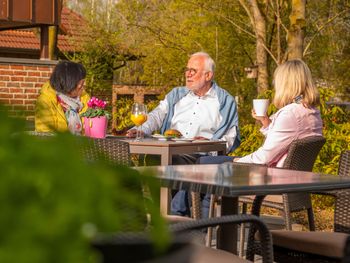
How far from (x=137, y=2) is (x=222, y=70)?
2.81m

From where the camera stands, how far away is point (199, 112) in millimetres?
7582

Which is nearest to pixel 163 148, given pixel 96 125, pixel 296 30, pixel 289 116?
pixel 96 125

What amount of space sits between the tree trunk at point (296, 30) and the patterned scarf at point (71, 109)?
21.2 ft

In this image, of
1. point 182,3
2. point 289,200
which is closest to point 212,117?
point 289,200

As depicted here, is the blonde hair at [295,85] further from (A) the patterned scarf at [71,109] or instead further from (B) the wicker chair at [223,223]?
(B) the wicker chair at [223,223]

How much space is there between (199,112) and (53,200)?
6.82 meters

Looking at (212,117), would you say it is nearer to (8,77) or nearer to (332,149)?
(332,149)

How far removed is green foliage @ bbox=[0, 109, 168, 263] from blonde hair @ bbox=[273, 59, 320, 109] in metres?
5.46

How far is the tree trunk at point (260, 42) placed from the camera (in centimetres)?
1741

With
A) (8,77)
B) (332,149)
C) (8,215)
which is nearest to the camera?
(8,215)

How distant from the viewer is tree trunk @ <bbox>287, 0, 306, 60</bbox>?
12992mm

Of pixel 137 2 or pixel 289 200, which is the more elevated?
pixel 137 2

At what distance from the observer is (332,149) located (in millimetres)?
9359

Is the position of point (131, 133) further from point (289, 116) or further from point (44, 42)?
point (44, 42)
